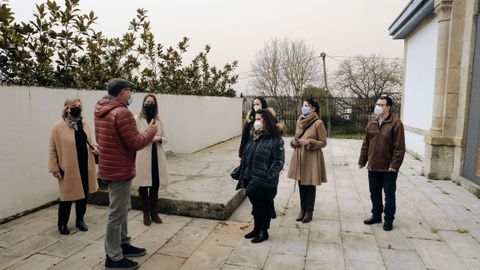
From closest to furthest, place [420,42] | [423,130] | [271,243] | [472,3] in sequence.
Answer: [271,243] < [472,3] < [423,130] < [420,42]

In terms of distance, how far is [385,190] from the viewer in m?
4.70

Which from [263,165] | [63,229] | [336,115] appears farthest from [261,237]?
[336,115]

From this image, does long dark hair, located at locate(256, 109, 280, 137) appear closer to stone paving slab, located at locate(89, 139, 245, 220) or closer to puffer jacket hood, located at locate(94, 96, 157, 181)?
puffer jacket hood, located at locate(94, 96, 157, 181)

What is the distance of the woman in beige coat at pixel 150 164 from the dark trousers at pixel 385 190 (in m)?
2.96

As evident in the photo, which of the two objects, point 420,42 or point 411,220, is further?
point 420,42

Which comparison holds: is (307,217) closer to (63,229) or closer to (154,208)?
(154,208)

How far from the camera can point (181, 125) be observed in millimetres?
10312

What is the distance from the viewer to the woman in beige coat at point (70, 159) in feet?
14.1

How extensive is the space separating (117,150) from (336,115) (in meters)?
15.5

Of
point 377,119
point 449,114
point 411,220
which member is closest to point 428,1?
point 449,114

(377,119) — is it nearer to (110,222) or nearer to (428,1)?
(110,222)

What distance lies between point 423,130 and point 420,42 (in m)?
2.80

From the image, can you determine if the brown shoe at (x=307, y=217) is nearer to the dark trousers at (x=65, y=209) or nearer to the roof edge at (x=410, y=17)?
the dark trousers at (x=65, y=209)

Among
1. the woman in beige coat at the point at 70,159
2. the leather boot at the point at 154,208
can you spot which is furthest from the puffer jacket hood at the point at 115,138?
the leather boot at the point at 154,208
